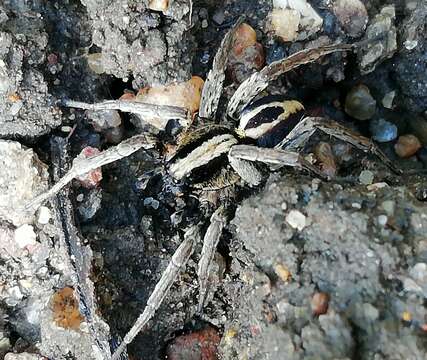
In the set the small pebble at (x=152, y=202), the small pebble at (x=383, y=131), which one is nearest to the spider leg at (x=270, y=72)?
the small pebble at (x=383, y=131)

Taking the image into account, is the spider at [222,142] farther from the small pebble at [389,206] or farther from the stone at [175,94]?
the small pebble at [389,206]

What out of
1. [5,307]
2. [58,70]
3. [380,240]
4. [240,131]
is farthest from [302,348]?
[58,70]

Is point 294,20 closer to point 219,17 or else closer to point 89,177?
point 219,17

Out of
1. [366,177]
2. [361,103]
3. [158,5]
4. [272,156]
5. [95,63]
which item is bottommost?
Result: [366,177]

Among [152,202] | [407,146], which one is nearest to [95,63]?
[152,202]

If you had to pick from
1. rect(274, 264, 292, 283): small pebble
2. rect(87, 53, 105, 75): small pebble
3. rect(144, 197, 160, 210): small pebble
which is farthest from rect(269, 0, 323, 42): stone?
rect(274, 264, 292, 283): small pebble

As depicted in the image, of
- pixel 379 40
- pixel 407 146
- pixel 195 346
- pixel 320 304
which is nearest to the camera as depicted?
pixel 320 304
